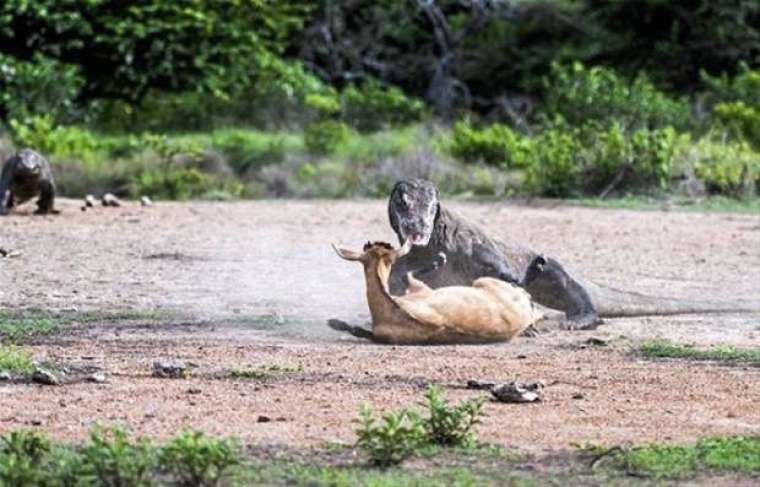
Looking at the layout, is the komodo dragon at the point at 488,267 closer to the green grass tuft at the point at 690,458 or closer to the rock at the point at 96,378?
the rock at the point at 96,378

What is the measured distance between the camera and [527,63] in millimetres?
28391

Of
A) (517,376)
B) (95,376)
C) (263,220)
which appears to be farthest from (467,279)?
(263,220)

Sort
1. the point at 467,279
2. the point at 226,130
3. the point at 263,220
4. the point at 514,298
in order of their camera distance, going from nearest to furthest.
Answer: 1. the point at 514,298
2. the point at 467,279
3. the point at 263,220
4. the point at 226,130

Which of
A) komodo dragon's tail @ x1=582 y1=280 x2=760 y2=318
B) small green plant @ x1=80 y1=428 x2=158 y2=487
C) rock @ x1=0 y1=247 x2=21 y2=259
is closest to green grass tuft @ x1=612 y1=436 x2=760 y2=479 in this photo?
small green plant @ x1=80 y1=428 x2=158 y2=487

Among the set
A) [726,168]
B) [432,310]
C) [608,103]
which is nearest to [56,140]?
[608,103]

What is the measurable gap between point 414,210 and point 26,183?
8.46 metres

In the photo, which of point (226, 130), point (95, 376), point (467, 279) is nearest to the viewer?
point (95, 376)

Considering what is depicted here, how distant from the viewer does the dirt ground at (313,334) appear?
7.75 m

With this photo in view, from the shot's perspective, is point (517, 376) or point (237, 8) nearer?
point (517, 376)

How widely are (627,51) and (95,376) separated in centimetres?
2035

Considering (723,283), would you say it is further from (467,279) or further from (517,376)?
(517,376)

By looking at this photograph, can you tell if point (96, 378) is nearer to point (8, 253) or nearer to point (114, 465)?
point (114, 465)

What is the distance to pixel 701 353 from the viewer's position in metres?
9.84

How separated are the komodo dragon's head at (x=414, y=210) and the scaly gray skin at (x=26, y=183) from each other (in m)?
8.03
